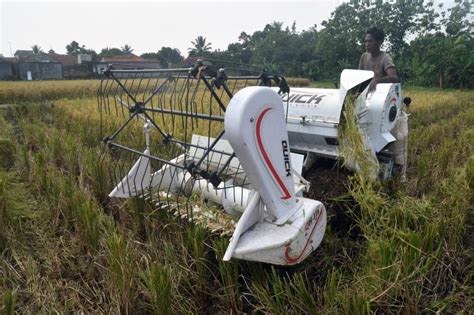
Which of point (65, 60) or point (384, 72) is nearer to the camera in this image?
point (384, 72)

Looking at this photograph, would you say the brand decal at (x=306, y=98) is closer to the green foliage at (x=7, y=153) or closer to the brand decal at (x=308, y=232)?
the brand decal at (x=308, y=232)

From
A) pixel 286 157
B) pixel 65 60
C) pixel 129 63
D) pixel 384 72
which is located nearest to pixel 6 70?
pixel 65 60

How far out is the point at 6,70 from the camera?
42094 millimetres

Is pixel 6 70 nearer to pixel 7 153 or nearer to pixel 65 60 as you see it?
pixel 65 60

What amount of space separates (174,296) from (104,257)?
0.78 metres

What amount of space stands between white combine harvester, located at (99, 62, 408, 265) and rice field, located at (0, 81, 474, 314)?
18cm

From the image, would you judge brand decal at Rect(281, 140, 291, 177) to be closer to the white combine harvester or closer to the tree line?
the white combine harvester

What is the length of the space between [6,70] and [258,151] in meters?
48.8

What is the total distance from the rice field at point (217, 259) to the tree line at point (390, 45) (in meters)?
17.7

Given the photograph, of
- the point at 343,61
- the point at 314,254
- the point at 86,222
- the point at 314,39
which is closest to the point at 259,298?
the point at 314,254

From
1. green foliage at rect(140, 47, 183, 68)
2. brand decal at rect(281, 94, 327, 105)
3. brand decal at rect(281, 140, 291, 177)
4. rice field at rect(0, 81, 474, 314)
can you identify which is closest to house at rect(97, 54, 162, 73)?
rice field at rect(0, 81, 474, 314)

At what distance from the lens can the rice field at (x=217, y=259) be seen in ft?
6.75

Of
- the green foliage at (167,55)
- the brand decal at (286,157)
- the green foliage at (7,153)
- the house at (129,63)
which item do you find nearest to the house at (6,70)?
the house at (129,63)

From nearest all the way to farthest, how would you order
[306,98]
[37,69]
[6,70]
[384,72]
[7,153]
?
[306,98] → [384,72] → [7,153] → [6,70] → [37,69]
